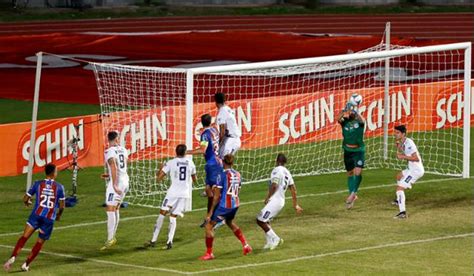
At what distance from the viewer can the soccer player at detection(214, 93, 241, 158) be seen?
27.1 m

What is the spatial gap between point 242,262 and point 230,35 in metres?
25.1

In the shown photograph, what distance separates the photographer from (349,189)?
27562 millimetres

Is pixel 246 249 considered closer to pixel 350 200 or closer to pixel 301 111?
pixel 350 200

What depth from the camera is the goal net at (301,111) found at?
31266 millimetres

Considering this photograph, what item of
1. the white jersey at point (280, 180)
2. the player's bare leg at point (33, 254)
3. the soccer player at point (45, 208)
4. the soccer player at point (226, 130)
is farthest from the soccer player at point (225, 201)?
the soccer player at point (226, 130)

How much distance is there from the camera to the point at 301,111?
118 ft

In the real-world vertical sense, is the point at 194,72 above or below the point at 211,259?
above


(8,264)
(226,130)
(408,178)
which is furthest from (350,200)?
(8,264)

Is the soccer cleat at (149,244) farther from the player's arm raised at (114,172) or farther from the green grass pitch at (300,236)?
the player's arm raised at (114,172)

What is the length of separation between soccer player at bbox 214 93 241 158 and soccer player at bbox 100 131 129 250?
352 centimetres

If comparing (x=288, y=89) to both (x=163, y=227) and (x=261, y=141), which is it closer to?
(x=261, y=141)

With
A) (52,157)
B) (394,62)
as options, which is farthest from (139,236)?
(394,62)

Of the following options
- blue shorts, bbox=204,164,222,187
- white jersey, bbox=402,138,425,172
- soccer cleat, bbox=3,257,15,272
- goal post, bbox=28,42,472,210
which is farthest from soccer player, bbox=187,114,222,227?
soccer cleat, bbox=3,257,15,272

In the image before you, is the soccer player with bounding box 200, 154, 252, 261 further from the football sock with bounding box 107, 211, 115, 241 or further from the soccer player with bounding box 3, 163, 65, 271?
the soccer player with bounding box 3, 163, 65, 271
